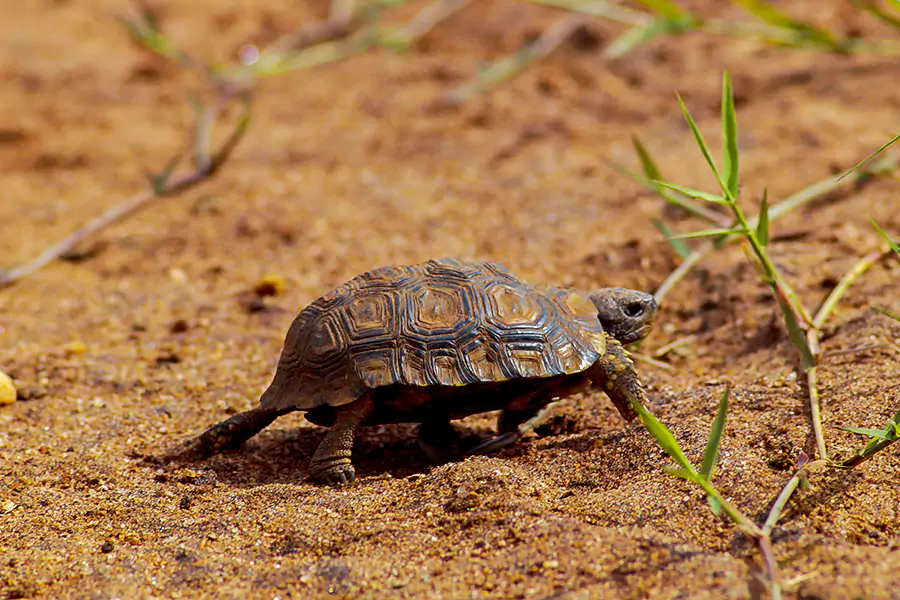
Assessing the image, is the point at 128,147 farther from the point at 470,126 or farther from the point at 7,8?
the point at 7,8

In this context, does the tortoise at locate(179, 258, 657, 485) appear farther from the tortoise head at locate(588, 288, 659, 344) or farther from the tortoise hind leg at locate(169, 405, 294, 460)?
the tortoise head at locate(588, 288, 659, 344)

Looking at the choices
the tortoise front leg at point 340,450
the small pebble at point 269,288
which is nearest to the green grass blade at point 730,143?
the tortoise front leg at point 340,450

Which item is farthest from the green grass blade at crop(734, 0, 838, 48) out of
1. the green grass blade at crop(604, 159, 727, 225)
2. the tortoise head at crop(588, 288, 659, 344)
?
the tortoise head at crop(588, 288, 659, 344)

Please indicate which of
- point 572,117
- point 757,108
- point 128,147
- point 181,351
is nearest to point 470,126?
point 572,117

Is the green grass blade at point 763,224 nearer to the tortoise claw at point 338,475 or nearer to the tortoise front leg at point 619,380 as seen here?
the tortoise front leg at point 619,380

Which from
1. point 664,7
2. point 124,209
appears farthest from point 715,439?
point 124,209

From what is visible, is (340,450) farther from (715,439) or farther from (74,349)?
(74,349)
